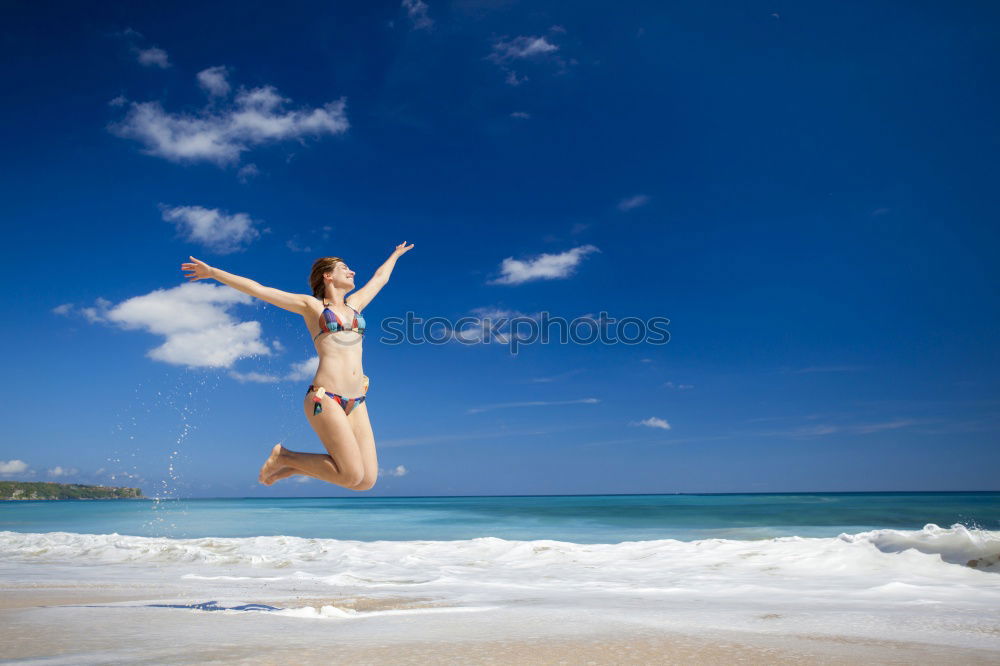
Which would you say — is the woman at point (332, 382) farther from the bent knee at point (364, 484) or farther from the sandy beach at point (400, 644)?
the sandy beach at point (400, 644)

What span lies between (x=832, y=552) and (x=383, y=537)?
14.1 m

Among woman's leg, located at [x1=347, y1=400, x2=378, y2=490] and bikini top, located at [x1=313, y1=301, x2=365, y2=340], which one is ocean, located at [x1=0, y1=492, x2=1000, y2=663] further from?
bikini top, located at [x1=313, y1=301, x2=365, y2=340]

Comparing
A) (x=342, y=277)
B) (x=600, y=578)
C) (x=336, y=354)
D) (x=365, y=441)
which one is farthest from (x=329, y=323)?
(x=600, y=578)

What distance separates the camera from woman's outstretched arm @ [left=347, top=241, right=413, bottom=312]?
5.82 m

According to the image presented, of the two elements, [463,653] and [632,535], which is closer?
[463,653]

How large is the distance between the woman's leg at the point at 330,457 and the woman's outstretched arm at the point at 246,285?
0.80 m

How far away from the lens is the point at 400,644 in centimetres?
484

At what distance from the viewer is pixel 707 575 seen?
381 inches

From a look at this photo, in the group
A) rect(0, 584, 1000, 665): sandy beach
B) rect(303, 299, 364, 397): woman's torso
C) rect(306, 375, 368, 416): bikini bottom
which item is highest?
rect(303, 299, 364, 397): woman's torso

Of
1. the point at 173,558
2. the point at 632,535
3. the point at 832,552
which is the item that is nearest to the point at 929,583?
the point at 832,552

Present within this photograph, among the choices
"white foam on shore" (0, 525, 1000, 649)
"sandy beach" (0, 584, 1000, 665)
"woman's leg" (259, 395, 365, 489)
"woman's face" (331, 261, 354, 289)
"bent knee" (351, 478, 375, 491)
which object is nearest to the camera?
"sandy beach" (0, 584, 1000, 665)

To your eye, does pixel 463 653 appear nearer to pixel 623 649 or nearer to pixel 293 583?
pixel 623 649

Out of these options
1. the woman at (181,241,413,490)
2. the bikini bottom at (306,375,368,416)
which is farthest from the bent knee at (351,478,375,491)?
the bikini bottom at (306,375,368,416)

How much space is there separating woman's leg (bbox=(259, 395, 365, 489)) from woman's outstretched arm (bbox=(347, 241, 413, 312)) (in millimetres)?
999
